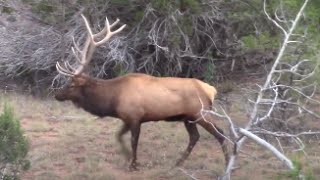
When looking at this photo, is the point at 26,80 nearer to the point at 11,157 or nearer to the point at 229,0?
the point at 229,0

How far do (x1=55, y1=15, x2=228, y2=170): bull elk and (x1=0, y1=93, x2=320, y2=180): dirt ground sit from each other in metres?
0.30

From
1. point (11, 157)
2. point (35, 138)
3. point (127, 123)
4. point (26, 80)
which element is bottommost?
point (26, 80)

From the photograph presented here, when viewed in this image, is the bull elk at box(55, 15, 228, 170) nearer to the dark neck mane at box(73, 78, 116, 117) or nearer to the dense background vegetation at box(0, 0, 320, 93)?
the dark neck mane at box(73, 78, 116, 117)

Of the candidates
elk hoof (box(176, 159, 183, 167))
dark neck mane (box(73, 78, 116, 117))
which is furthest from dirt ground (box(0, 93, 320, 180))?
dark neck mane (box(73, 78, 116, 117))

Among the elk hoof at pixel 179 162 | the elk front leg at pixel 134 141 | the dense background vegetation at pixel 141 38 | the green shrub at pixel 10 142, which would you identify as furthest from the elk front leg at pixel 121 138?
the dense background vegetation at pixel 141 38

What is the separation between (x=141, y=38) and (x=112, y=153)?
3.94 metres

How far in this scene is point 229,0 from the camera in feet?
41.6

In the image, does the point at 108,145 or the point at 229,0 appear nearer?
the point at 108,145

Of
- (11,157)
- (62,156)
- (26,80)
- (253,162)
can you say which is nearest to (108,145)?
(62,156)

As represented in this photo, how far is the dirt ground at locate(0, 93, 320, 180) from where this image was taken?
8.94 m

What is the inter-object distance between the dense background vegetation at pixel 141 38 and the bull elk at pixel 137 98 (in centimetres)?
329

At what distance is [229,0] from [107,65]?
2.62 meters

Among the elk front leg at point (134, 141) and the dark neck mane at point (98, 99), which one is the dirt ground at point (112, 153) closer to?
the elk front leg at point (134, 141)

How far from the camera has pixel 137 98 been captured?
9062 mm
